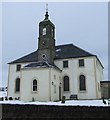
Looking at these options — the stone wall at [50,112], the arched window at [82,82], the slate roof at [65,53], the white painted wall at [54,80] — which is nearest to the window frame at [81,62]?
the white painted wall at [54,80]

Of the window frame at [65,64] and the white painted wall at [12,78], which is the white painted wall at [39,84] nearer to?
the window frame at [65,64]

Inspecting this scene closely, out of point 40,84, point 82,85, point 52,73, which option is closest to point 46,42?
point 52,73

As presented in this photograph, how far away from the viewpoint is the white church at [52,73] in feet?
98.2

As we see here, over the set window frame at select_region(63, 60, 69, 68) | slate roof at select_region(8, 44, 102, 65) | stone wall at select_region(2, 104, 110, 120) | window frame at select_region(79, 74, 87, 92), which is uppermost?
slate roof at select_region(8, 44, 102, 65)

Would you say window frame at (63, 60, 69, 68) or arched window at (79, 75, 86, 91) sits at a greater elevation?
window frame at (63, 60, 69, 68)

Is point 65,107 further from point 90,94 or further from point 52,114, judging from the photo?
point 90,94

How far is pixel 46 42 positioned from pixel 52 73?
22.9ft

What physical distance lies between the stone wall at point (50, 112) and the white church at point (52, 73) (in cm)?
1013

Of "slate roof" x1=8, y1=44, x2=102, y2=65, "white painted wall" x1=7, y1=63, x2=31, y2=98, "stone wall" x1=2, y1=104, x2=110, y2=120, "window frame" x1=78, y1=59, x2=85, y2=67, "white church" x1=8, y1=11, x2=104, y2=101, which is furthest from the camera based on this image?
"white painted wall" x1=7, y1=63, x2=31, y2=98

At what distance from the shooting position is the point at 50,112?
18.0 meters

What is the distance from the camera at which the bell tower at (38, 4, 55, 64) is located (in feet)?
114

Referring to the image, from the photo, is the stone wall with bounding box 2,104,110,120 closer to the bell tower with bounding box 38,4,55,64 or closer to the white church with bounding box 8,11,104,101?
the white church with bounding box 8,11,104,101

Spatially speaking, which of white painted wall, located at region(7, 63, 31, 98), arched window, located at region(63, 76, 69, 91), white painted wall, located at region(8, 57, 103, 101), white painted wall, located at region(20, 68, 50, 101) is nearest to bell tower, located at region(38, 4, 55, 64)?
white painted wall, located at region(8, 57, 103, 101)

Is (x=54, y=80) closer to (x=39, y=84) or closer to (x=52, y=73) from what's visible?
(x=52, y=73)
